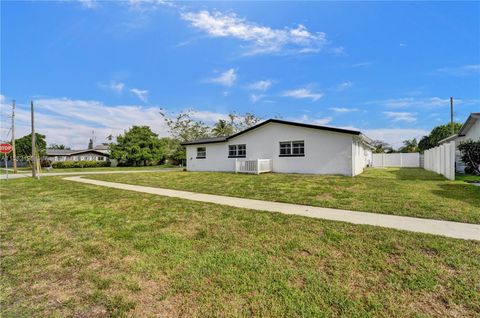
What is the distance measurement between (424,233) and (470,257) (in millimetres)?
880

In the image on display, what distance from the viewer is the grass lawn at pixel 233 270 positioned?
2.26 m

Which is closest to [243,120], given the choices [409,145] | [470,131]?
[470,131]

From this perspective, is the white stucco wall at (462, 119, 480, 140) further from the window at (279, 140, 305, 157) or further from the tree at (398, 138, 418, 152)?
the tree at (398, 138, 418, 152)

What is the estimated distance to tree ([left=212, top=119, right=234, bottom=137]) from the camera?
120 feet

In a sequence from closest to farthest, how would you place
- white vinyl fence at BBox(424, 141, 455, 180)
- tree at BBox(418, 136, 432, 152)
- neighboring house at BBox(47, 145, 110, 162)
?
1. white vinyl fence at BBox(424, 141, 455, 180)
2. tree at BBox(418, 136, 432, 152)
3. neighboring house at BBox(47, 145, 110, 162)

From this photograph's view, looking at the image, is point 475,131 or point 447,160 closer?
point 447,160

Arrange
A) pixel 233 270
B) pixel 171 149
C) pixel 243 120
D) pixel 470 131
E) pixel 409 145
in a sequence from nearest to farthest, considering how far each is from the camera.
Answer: pixel 233 270 < pixel 470 131 < pixel 243 120 < pixel 171 149 < pixel 409 145

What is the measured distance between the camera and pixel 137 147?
35.7 m

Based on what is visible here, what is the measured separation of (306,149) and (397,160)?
16.2 meters

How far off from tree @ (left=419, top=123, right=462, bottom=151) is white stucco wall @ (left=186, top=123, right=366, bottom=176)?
28.4m

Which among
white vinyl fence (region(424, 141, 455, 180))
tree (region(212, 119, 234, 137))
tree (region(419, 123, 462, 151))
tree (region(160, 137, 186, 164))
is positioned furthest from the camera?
tree (region(160, 137, 186, 164))

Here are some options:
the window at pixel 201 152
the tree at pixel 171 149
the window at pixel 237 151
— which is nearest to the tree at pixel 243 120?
the tree at pixel 171 149

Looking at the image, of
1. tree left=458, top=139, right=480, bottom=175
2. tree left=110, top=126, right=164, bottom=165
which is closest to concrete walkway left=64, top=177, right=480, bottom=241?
tree left=458, top=139, right=480, bottom=175

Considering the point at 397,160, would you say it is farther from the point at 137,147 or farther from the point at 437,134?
the point at 137,147
